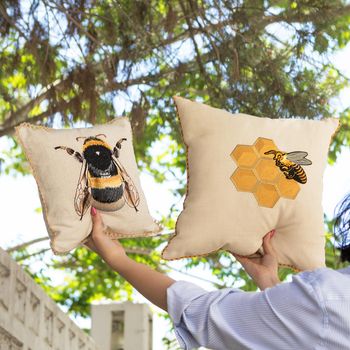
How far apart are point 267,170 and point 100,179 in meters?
0.47

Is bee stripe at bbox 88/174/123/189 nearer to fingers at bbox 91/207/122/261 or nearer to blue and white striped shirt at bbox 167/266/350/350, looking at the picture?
fingers at bbox 91/207/122/261

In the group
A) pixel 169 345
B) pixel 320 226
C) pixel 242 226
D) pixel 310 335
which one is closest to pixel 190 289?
pixel 310 335

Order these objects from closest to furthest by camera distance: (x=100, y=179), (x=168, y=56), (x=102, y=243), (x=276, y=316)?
(x=276, y=316), (x=102, y=243), (x=100, y=179), (x=168, y=56)

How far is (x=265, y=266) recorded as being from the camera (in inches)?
95.2

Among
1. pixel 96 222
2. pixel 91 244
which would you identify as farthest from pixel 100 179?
pixel 91 244

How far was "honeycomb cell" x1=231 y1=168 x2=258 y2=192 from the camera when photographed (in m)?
2.57

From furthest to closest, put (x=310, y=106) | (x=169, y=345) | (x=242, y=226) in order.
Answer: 1. (x=169, y=345)
2. (x=310, y=106)
3. (x=242, y=226)

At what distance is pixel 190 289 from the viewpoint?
63.6 inches

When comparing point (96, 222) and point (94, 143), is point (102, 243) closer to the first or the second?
point (96, 222)

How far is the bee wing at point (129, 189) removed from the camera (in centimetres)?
270

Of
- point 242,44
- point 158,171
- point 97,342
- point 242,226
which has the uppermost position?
point 158,171

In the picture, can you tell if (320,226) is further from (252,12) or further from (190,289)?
(252,12)

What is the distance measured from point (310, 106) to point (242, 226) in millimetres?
2599

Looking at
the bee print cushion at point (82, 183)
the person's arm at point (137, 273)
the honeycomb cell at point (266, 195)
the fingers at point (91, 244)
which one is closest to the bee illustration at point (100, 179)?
the bee print cushion at point (82, 183)
